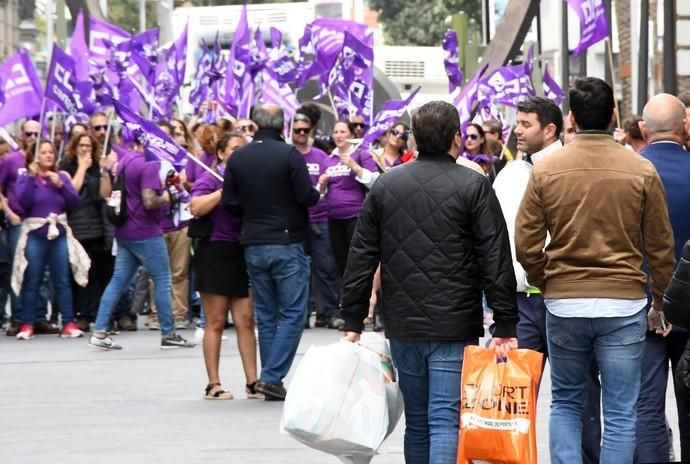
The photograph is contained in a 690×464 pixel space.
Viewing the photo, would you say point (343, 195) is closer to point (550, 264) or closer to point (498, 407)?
point (550, 264)

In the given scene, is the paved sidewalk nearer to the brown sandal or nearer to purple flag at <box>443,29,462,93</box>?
the brown sandal

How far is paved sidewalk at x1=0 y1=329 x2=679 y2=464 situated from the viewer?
1020 cm

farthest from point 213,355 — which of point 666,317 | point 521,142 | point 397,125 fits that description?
point 397,125

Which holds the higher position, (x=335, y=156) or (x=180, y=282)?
(x=335, y=156)

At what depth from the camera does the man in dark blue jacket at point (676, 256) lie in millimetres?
8414

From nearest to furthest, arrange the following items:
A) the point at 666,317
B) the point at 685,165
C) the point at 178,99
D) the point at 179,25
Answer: the point at 666,317 < the point at 685,165 < the point at 178,99 < the point at 179,25

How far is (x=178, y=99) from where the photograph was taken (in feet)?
83.6

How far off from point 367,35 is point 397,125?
5.28m

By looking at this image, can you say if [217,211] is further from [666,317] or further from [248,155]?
[666,317]

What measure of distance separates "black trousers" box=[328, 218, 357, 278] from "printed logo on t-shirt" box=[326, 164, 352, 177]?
44 cm

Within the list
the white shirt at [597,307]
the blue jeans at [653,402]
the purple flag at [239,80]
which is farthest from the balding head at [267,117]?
the purple flag at [239,80]

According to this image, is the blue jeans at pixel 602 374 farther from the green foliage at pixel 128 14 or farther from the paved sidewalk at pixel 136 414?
the green foliage at pixel 128 14

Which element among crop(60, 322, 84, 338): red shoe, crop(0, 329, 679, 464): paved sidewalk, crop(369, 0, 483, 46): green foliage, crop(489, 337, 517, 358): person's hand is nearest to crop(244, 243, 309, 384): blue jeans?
crop(0, 329, 679, 464): paved sidewalk

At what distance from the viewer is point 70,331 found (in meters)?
18.0
